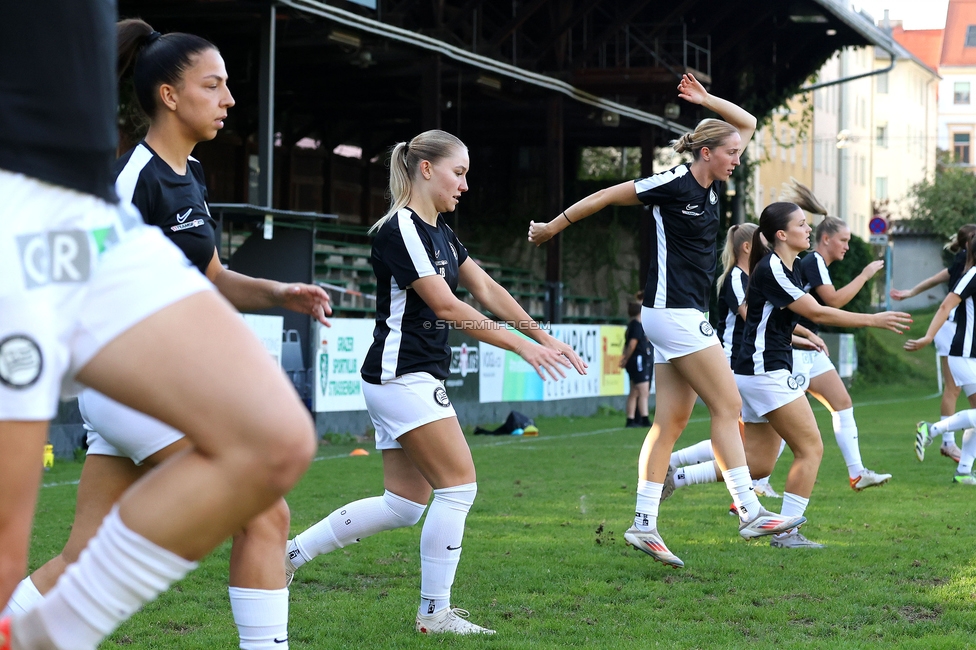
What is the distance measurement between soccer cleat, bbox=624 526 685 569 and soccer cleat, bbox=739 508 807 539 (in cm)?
45

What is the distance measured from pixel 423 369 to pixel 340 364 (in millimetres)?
11428

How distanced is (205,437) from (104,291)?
32 cm

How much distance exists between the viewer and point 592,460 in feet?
44.3

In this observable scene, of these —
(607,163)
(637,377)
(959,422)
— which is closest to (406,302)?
(959,422)

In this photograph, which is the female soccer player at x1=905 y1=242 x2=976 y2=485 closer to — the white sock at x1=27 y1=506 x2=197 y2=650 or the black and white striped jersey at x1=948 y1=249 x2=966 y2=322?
the black and white striped jersey at x1=948 y1=249 x2=966 y2=322

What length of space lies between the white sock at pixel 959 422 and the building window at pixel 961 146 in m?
90.7

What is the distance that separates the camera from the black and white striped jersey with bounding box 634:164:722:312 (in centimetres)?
677

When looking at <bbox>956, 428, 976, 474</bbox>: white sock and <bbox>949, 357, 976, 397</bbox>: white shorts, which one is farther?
<bbox>949, 357, 976, 397</bbox>: white shorts

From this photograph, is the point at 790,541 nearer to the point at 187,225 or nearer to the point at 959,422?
the point at 959,422

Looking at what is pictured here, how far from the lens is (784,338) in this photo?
25.3 feet

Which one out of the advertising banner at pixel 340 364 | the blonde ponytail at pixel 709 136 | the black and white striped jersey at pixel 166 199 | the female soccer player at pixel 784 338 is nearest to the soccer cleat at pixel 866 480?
the female soccer player at pixel 784 338

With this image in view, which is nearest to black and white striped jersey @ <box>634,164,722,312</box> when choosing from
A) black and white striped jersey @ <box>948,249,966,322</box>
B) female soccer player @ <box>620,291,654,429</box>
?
black and white striped jersey @ <box>948,249,966,322</box>

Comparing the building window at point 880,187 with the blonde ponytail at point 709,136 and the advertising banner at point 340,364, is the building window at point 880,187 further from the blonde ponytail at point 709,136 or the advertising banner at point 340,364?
the blonde ponytail at point 709,136

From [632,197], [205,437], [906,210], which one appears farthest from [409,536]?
[906,210]
